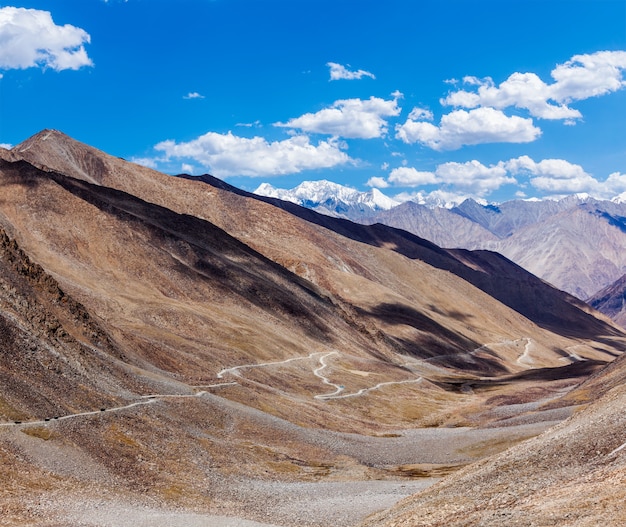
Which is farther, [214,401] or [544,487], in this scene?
[214,401]

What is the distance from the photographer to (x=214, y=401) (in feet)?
220

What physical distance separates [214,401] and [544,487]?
141 feet

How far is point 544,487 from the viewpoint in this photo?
28.4 metres

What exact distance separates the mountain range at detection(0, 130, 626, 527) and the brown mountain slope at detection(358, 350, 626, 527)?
180 mm

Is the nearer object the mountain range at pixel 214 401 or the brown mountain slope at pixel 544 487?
the brown mountain slope at pixel 544 487

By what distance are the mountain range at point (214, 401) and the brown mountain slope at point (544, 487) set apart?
180mm

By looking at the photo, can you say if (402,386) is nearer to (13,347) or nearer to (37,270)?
(37,270)

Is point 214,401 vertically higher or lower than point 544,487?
lower

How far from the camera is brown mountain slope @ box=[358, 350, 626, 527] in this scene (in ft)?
74.2

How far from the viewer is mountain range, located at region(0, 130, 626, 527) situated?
3684 centimetres

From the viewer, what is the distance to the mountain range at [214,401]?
121 feet

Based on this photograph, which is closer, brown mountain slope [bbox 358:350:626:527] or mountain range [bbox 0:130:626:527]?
brown mountain slope [bbox 358:350:626:527]

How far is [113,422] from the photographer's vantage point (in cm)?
5050

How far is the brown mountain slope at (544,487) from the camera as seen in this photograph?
2261 cm
